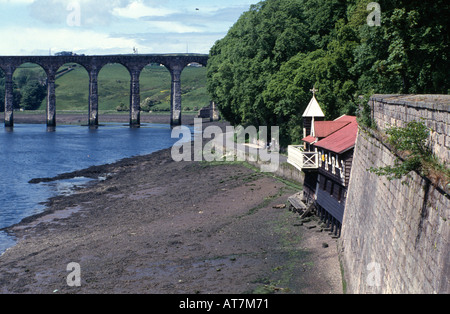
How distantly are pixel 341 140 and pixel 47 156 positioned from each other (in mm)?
71151

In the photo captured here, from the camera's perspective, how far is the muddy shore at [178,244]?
26.5 m

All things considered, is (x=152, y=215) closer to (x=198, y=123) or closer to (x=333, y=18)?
(x=333, y=18)

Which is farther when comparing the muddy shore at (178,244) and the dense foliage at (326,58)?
the dense foliage at (326,58)

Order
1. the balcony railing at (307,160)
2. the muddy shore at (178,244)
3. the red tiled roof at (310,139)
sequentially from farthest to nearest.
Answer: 1. the red tiled roof at (310,139)
2. the balcony railing at (307,160)
3. the muddy shore at (178,244)

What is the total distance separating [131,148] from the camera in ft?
358

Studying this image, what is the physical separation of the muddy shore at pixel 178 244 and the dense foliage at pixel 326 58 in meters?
10.1

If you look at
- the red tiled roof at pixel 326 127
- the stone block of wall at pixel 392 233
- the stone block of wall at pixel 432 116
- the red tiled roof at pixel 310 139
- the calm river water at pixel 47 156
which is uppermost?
the stone block of wall at pixel 432 116

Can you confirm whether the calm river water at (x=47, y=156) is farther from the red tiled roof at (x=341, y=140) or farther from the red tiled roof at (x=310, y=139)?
the red tiled roof at (x=341, y=140)

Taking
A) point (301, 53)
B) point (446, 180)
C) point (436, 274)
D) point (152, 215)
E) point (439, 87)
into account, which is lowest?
point (152, 215)

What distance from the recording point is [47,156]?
94875 millimetres

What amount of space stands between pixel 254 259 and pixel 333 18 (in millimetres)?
39402

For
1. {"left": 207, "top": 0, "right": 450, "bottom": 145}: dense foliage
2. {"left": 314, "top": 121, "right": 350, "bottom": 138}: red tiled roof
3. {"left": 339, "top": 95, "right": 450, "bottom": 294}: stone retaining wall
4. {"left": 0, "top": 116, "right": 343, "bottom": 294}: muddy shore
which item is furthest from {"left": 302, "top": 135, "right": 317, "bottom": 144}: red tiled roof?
{"left": 339, "top": 95, "right": 450, "bottom": 294}: stone retaining wall

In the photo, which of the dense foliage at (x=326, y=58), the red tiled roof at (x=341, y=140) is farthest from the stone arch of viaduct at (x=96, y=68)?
the red tiled roof at (x=341, y=140)
